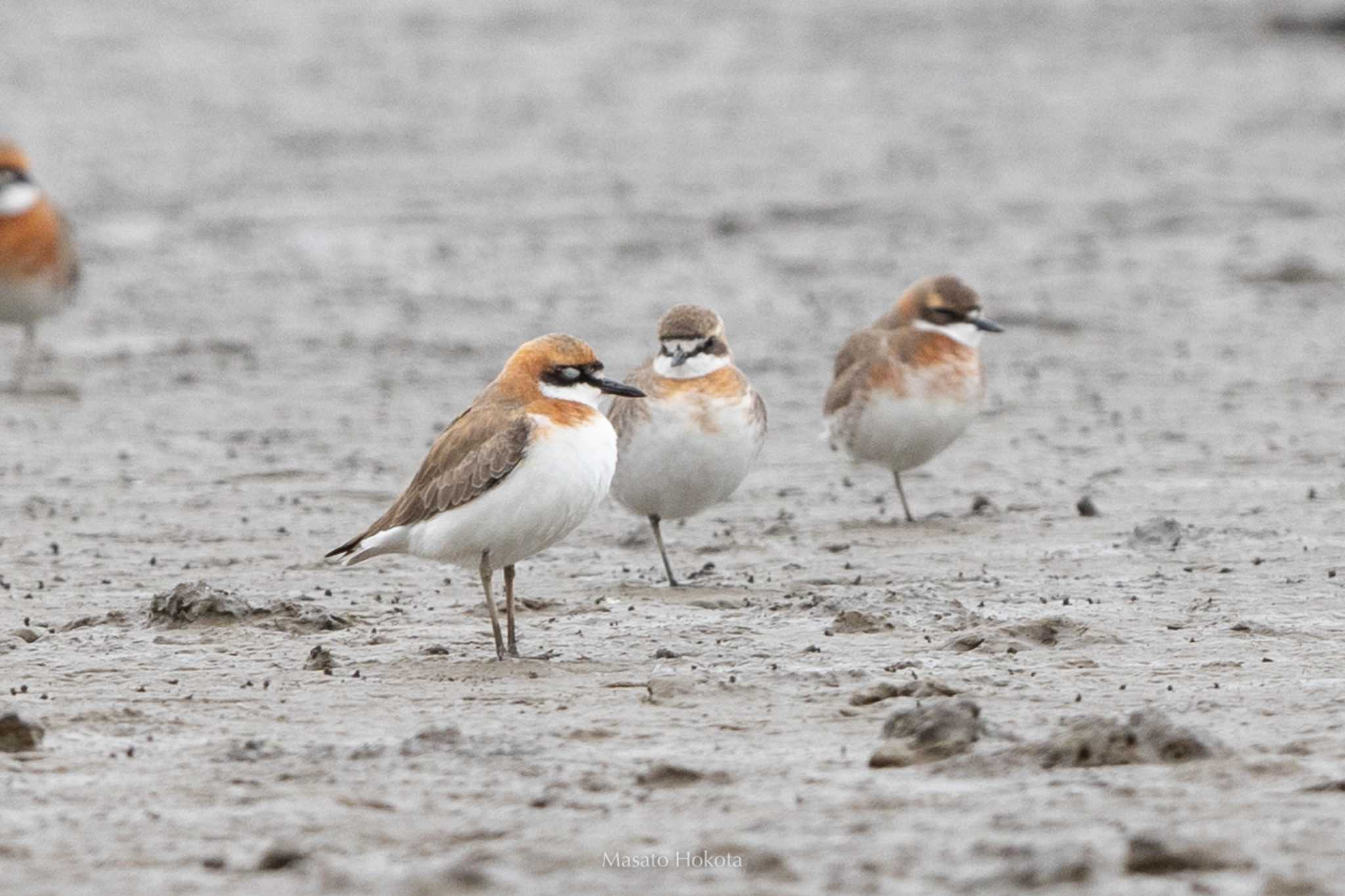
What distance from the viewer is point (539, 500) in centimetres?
773

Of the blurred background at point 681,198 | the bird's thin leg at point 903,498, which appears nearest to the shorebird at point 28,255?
the blurred background at point 681,198

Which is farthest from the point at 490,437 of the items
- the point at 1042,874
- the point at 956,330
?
the point at 956,330

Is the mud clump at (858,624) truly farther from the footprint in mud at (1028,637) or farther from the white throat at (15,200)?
the white throat at (15,200)

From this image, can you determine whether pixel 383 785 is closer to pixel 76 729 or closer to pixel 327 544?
pixel 76 729

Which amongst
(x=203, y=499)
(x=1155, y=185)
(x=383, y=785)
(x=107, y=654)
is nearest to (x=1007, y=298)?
(x=1155, y=185)

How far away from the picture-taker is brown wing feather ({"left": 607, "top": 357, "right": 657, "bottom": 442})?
948 cm

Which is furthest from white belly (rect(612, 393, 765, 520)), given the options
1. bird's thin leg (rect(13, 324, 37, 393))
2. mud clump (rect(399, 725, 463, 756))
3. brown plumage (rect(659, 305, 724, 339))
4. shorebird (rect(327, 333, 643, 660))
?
bird's thin leg (rect(13, 324, 37, 393))

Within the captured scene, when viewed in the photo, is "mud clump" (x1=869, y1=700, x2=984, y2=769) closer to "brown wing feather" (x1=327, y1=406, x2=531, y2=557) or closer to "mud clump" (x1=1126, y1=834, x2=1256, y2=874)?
"mud clump" (x1=1126, y1=834, x2=1256, y2=874)

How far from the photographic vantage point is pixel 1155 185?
828 inches

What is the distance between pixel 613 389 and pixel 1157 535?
277 centimetres

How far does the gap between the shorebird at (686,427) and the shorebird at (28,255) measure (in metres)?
6.18

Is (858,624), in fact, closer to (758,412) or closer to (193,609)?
(758,412)

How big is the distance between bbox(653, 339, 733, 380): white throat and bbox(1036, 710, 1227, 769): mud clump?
3.45 metres

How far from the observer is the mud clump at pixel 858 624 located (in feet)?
27.1
